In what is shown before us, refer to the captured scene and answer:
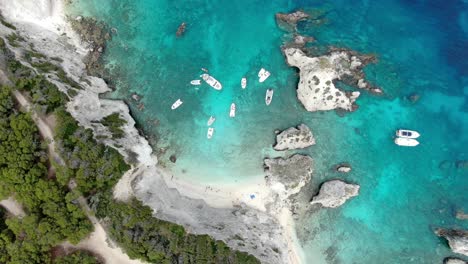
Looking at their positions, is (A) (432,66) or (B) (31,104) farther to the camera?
(A) (432,66)

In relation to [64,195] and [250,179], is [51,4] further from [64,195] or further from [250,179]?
[250,179]

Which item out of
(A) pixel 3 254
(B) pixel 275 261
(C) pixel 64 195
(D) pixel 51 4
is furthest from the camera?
(D) pixel 51 4

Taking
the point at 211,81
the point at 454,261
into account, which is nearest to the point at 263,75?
the point at 211,81

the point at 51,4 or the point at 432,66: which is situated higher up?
the point at 51,4

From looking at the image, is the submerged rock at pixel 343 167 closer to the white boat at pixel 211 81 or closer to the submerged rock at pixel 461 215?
the submerged rock at pixel 461 215

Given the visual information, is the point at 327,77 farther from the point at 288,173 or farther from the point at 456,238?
the point at 456,238

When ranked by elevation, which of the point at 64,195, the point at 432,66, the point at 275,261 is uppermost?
the point at 432,66

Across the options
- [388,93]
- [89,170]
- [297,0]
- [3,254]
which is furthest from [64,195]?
[388,93]
